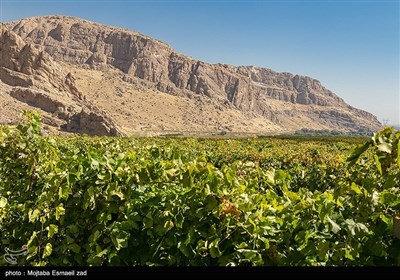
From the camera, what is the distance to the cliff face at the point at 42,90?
82812 millimetres

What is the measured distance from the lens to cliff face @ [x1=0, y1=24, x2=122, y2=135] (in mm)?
82812

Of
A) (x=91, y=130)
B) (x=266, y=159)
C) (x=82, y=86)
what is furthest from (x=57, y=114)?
(x=266, y=159)

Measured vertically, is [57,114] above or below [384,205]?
below

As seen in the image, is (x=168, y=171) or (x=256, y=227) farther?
(x=168, y=171)

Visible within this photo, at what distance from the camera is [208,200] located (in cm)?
277

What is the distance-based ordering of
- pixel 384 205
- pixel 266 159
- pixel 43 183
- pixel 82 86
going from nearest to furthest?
pixel 384 205, pixel 43 183, pixel 266 159, pixel 82 86

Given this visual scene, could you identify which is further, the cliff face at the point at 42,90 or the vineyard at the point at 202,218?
the cliff face at the point at 42,90

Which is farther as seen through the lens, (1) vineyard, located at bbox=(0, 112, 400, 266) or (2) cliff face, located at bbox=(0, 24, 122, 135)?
(2) cliff face, located at bbox=(0, 24, 122, 135)

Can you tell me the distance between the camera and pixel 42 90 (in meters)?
99.2

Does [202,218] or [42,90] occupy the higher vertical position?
[202,218]

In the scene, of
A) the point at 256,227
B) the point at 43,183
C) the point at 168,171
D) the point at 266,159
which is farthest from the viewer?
the point at 266,159

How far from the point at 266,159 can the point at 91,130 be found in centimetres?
7509

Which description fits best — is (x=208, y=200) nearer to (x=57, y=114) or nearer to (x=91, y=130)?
(x=91, y=130)

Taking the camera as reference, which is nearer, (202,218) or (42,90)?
(202,218)
